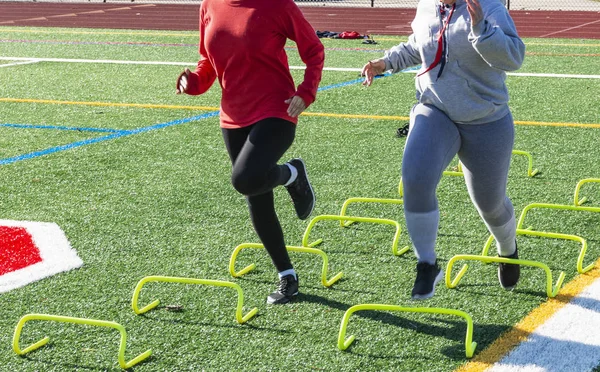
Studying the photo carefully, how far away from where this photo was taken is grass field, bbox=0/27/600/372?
4344 mm

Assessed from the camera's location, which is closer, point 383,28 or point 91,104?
point 91,104

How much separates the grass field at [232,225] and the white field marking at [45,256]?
101mm

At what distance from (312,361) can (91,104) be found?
8.28 m

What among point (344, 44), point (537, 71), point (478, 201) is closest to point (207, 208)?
point (478, 201)

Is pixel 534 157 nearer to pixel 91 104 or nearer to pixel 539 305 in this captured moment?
pixel 539 305

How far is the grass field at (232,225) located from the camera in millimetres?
4344

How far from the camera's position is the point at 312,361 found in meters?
4.13

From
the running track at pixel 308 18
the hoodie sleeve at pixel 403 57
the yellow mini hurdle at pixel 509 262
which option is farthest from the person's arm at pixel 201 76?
the running track at pixel 308 18

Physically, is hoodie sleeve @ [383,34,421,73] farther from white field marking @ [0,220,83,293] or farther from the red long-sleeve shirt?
white field marking @ [0,220,83,293]

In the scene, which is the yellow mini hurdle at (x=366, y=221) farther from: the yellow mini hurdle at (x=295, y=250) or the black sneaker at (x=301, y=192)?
the black sneaker at (x=301, y=192)

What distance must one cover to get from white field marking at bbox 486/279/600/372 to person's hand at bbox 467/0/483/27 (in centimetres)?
153

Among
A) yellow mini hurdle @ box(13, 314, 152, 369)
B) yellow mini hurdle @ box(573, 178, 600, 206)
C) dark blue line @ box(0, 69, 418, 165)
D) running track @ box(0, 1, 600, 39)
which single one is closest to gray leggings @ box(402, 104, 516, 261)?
yellow mini hurdle @ box(13, 314, 152, 369)

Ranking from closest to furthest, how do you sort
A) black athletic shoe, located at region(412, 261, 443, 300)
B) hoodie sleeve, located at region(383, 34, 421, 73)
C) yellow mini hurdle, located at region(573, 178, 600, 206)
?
1. black athletic shoe, located at region(412, 261, 443, 300)
2. hoodie sleeve, located at region(383, 34, 421, 73)
3. yellow mini hurdle, located at region(573, 178, 600, 206)

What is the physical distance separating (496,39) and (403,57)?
748 millimetres
